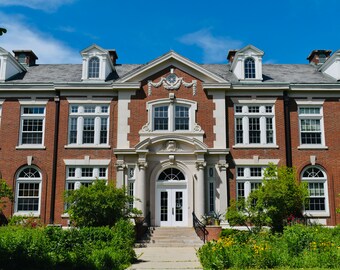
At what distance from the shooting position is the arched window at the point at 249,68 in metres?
A: 26.6

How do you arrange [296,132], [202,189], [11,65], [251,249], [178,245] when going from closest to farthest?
[251,249]
[178,245]
[202,189]
[296,132]
[11,65]

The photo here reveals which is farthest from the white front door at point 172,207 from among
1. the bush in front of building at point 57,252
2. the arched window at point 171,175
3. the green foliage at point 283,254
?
the green foliage at point 283,254

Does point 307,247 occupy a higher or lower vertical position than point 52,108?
lower

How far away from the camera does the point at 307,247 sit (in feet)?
42.4

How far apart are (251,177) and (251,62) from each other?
755 centimetres

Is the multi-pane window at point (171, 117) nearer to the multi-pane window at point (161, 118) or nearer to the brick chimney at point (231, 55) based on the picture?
the multi-pane window at point (161, 118)

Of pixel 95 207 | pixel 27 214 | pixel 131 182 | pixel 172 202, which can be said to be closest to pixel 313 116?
pixel 172 202

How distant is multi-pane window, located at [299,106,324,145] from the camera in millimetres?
25375

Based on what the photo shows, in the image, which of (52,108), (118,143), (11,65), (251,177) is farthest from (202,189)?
(11,65)

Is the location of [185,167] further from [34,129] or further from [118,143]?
[34,129]

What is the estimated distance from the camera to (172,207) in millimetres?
24250

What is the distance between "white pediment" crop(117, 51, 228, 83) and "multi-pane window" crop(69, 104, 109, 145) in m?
2.39

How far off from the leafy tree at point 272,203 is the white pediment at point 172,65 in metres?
6.86

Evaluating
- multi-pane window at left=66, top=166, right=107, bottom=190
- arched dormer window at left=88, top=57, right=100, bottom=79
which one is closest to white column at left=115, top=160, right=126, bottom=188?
multi-pane window at left=66, top=166, right=107, bottom=190
